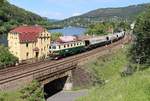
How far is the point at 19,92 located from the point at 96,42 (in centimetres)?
5843

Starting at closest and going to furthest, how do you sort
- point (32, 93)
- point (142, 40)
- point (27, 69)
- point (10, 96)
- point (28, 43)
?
point (10, 96), point (32, 93), point (27, 69), point (142, 40), point (28, 43)

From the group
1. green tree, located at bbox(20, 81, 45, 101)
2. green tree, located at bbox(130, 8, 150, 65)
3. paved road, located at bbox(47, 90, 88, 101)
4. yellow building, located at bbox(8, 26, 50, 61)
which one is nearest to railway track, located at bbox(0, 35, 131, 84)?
green tree, located at bbox(20, 81, 45, 101)

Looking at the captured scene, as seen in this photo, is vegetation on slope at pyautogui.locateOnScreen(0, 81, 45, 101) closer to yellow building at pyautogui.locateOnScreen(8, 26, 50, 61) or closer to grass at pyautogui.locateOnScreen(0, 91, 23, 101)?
grass at pyautogui.locateOnScreen(0, 91, 23, 101)

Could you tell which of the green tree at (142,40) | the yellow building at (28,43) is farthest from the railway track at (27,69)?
the yellow building at (28,43)

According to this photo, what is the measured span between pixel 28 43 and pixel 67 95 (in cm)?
2735

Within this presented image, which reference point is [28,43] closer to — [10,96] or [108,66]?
[108,66]

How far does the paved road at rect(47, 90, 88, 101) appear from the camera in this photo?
52.9m

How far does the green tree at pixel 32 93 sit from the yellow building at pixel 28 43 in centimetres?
3444

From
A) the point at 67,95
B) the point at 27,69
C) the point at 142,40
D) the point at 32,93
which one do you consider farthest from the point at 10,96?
the point at 142,40

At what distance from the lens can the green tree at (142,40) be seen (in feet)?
194

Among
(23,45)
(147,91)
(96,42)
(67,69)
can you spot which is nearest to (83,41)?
(96,42)

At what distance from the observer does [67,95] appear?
56312 mm

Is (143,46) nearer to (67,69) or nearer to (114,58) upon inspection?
(67,69)

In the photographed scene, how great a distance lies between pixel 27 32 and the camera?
84.0 m
